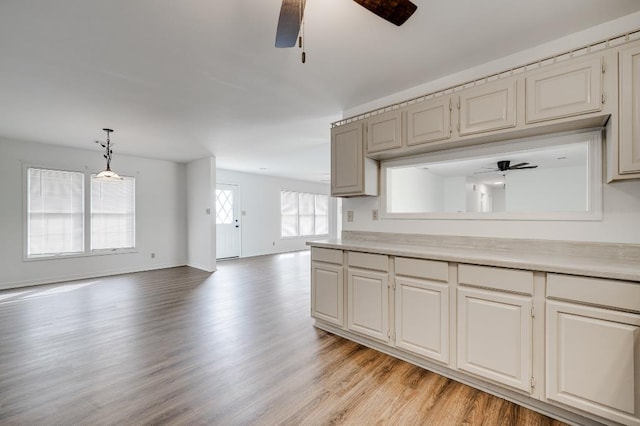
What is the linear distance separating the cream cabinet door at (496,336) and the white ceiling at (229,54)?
5.94ft

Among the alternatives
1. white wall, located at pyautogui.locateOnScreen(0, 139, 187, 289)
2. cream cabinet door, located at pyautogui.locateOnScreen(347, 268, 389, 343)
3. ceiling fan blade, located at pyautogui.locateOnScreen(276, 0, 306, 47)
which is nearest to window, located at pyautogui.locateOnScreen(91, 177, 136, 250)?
white wall, located at pyautogui.locateOnScreen(0, 139, 187, 289)

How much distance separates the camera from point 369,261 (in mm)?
2600

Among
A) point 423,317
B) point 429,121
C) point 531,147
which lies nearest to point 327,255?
point 423,317

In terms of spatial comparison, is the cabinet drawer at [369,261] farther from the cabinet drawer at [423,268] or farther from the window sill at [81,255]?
the window sill at [81,255]

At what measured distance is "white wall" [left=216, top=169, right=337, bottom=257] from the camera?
8.28 meters

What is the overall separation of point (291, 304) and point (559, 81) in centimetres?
348

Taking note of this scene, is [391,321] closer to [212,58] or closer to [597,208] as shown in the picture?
[597,208]

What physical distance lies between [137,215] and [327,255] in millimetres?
5202

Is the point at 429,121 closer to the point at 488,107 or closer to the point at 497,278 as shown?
the point at 488,107

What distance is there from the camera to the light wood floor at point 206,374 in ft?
5.87

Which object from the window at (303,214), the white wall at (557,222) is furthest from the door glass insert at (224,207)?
the white wall at (557,222)

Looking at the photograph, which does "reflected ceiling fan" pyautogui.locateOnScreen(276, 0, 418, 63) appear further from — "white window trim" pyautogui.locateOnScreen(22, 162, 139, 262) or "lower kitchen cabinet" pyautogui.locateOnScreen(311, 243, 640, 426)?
"white window trim" pyautogui.locateOnScreen(22, 162, 139, 262)

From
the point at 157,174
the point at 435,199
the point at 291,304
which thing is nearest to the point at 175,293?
the point at 291,304

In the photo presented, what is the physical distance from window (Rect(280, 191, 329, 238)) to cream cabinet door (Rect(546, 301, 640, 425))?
8126mm
